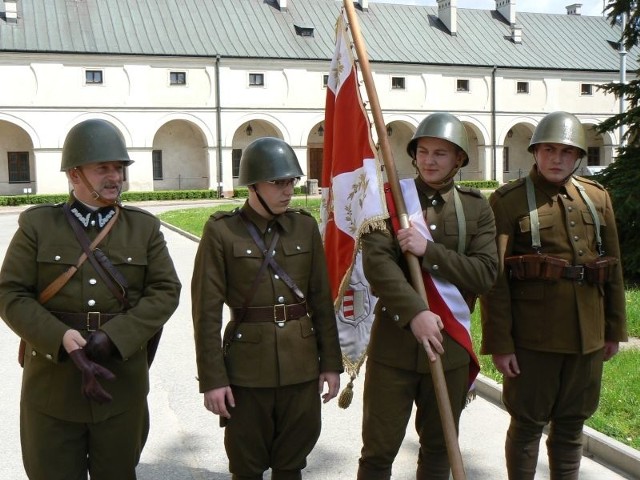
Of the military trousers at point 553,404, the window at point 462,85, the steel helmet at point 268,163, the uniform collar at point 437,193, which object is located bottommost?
the military trousers at point 553,404

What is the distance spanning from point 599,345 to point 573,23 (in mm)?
50575

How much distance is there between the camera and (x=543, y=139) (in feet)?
13.0

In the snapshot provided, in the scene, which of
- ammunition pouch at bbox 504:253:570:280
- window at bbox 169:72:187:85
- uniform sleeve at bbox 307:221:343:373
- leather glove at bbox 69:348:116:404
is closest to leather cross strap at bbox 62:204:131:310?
leather glove at bbox 69:348:116:404

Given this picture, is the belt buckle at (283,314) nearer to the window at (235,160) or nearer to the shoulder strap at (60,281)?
the shoulder strap at (60,281)

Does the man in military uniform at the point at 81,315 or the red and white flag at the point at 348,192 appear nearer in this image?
the man in military uniform at the point at 81,315

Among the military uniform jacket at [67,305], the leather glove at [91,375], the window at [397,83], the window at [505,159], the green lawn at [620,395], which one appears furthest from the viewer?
the window at [505,159]

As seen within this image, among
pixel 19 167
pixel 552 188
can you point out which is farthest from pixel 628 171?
pixel 19 167

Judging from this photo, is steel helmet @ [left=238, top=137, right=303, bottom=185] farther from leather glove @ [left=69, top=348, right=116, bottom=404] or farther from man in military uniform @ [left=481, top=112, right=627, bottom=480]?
man in military uniform @ [left=481, top=112, right=627, bottom=480]

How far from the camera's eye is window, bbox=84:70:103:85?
36750mm

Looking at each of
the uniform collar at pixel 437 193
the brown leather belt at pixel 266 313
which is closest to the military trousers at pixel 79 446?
the brown leather belt at pixel 266 313

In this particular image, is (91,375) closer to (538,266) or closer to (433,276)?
(433,276)

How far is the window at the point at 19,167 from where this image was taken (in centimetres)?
3822

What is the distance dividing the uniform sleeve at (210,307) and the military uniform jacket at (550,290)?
155cm

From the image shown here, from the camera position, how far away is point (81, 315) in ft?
10.9
